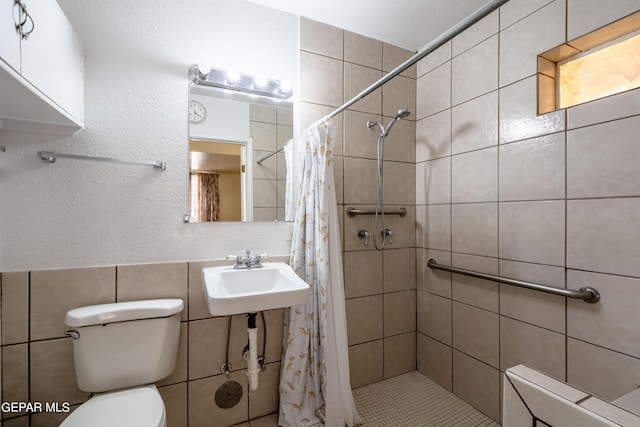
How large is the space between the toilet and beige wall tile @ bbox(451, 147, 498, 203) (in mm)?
1784

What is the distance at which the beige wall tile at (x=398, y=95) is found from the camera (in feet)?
6.95

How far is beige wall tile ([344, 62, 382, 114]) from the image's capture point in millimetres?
1999

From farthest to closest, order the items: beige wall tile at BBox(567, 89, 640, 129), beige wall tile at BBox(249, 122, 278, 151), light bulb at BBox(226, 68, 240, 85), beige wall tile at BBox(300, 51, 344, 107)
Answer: beige wall tile at BBox(300, 51, 344, 107)
beige wall tile at BBox(249, 122, 278, 151)
light bulb at BBox(226, 68, 240, 85)
beige wall tile at BBox(567, 89, 640, 129)

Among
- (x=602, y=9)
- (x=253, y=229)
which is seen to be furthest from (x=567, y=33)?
(x=253, y=229)

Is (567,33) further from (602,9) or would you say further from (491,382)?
(491,382)

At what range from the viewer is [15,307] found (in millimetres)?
1279

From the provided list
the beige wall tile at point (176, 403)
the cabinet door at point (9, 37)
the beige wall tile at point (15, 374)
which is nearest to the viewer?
the cabinet door at point (9, 37)

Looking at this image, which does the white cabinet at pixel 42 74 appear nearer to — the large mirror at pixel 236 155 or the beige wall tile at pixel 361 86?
the large mirror at pixel 236 155

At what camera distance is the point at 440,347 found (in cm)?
203

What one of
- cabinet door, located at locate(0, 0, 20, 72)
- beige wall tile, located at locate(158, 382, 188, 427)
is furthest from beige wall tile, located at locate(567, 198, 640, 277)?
cabinet door, located at locate(0, 0, 20, 72)

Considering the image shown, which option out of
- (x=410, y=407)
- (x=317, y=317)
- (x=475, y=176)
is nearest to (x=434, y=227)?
(x=475, y=176)

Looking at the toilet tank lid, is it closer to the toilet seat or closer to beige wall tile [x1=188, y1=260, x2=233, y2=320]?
beige wall tile [x1=188, y1=260, x2=233, y2=320]

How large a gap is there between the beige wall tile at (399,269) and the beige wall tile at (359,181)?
44 cm

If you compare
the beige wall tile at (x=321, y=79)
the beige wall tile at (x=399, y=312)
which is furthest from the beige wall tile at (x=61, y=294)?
the beige wall tile at (x=399, y=312)
